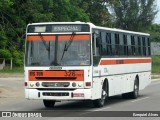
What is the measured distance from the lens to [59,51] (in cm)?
1917

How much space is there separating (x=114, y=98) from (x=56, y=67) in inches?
280

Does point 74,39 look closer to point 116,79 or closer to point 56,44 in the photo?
point 56,44

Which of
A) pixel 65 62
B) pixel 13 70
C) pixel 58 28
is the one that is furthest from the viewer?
pixel 13 70

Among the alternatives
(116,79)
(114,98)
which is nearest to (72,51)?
(116,79)

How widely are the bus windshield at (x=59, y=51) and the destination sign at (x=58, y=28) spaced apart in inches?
8.0

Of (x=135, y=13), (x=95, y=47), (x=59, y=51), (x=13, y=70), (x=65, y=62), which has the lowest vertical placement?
(x=13, y=70)

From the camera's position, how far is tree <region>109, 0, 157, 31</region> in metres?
82.8

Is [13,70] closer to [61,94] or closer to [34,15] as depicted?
[34,15]

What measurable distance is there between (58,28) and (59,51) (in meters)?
0.88

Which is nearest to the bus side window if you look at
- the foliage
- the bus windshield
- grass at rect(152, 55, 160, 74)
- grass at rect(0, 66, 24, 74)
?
the bus windshield

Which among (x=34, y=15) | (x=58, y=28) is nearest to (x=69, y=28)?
(x=58, y=28)

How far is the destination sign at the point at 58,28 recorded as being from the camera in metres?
19.3

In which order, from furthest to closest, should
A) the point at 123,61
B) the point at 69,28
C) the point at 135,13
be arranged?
the point at 135,13
the point at 123,61
the point at 69,28

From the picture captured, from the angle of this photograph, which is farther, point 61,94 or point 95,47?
point 95,47
